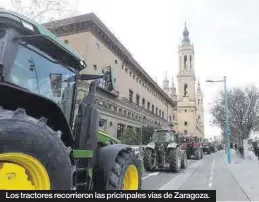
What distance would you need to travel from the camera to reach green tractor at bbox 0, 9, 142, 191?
10.7 feet

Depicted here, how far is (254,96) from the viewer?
46.0 metres

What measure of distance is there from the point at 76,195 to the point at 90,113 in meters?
2.18

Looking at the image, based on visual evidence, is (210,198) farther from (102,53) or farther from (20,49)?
(102,53)

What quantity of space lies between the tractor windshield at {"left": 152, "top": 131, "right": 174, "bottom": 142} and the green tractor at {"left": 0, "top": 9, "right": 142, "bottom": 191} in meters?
16.4

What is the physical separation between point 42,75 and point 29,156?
1.34m

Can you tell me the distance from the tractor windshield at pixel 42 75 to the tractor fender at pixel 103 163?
95 cm

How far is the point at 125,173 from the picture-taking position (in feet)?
18.8

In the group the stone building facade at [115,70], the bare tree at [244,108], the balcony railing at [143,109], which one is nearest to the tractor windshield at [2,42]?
the stone building facade at [115,70]

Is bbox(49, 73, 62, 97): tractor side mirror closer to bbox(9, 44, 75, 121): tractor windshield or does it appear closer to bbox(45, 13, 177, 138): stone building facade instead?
bbox(9, 44, 75, 121): tractor windshield

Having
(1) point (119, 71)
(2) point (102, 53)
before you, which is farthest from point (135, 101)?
(2) point (102, 53)

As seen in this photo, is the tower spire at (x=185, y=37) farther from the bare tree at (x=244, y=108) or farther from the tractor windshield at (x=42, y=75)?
the tractor windshield at (x=42, y=75)

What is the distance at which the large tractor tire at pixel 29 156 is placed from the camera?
313 centimetres
